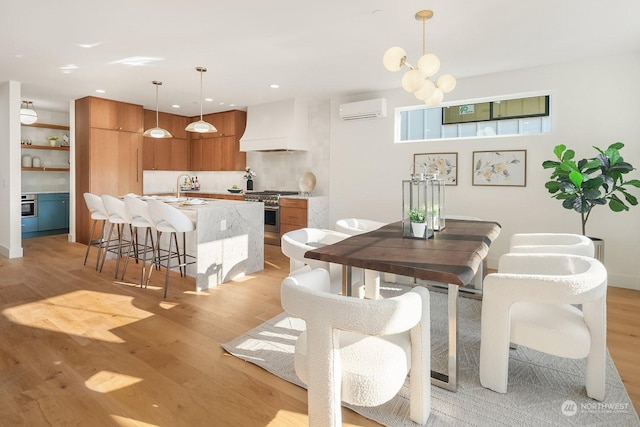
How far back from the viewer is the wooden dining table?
1.64 meters

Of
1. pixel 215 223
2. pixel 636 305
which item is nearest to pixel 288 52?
pixel 215 223

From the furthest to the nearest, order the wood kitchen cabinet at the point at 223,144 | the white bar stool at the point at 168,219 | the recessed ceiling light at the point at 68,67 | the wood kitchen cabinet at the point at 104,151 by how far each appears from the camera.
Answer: the wood kitchen cabinet at the point at 223,144 → the wood kitchen cabinet at the point at 104,151 → the recessed ceiling light at the point at 68,67 → the white bar stool at the point at 168,219

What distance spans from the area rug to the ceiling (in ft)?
8.42

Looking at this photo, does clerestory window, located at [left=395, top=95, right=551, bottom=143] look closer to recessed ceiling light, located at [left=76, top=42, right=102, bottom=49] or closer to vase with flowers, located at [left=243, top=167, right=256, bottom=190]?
vase with flowers, located at [left=243, top=167, right=256, bottom=190]

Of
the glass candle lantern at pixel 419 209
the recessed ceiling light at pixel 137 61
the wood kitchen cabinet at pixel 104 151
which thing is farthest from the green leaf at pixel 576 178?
the wood kitchen cabinet at pixel 104 151

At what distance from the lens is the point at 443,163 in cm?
510

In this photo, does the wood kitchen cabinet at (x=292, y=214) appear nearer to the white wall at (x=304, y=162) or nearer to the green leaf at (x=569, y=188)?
the white wall at (x=304, y=162)

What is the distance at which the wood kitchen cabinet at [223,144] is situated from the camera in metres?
7.27

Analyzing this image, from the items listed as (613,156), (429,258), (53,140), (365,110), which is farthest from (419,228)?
(53,140)

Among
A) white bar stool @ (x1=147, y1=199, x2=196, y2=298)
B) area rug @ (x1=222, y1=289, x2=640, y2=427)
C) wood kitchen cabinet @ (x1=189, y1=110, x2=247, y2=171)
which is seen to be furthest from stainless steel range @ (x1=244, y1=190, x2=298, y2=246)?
area rug @ (x1=222, y1=289, x2=640, y2=427)

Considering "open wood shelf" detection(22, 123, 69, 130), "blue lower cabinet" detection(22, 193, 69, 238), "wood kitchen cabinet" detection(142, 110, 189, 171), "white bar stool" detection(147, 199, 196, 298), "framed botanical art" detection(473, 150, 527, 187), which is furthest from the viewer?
"wood kitchen cabinet" detection(142, 110, 189, 171)

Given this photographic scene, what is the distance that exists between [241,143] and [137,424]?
5.76 metres

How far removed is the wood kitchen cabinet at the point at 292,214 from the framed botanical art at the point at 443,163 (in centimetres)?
186

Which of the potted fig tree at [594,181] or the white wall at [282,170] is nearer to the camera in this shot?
the potted fig tree at [594,181]
